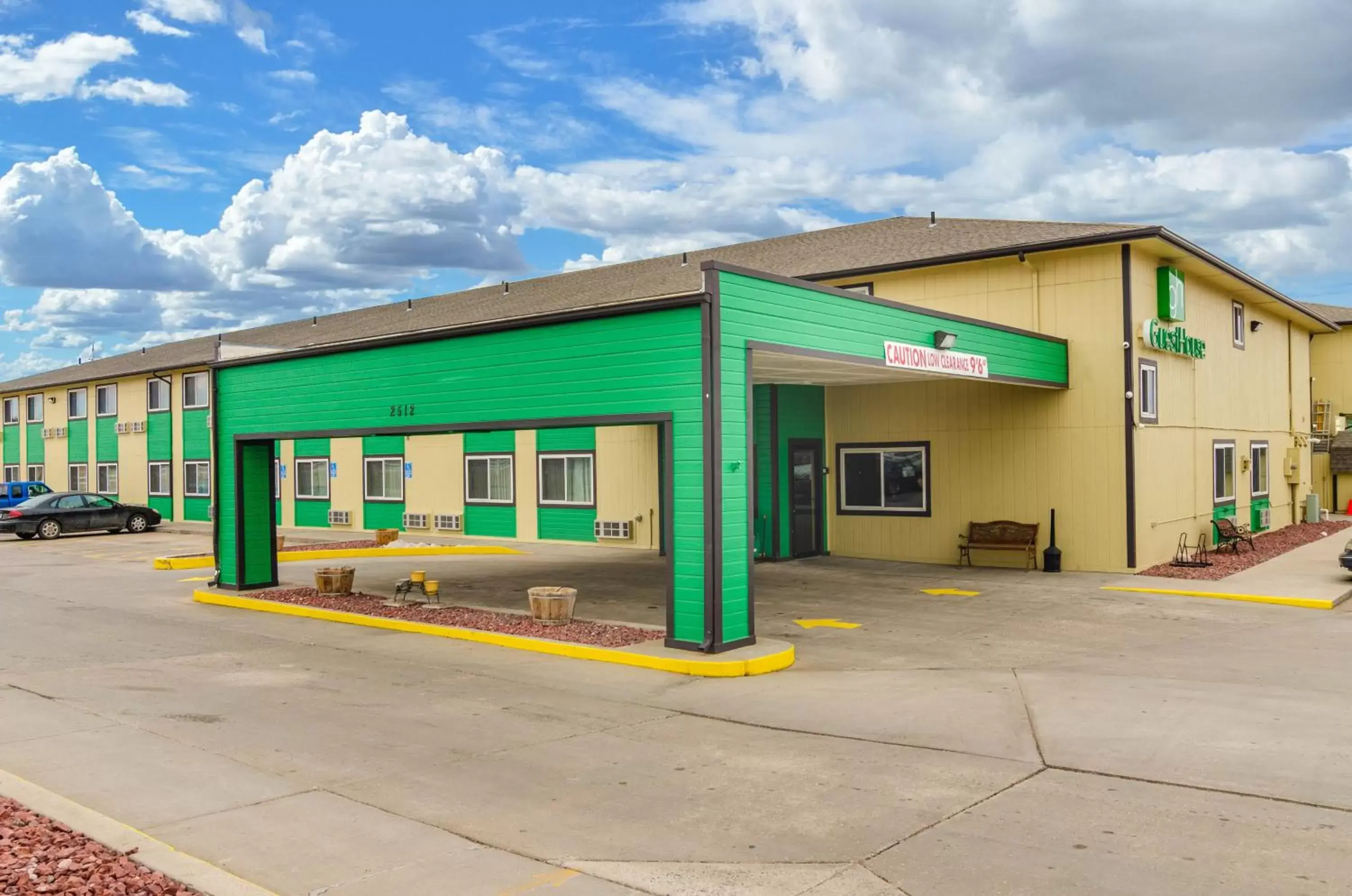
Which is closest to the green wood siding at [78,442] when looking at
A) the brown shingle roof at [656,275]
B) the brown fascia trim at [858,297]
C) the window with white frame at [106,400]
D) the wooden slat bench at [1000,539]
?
the window with white frame at [106,400]

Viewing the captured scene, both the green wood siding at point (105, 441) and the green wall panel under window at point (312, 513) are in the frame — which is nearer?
the green wall panel under window at point (312, 513)

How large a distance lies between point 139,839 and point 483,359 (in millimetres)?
8991

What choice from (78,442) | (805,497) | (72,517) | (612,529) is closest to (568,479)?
(612,529)

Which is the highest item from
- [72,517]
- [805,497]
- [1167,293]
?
[1167,293]

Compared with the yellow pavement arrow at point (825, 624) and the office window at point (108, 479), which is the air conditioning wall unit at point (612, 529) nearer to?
the yellow pavement arrow at point (825, 624)

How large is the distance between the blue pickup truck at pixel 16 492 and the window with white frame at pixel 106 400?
16.0 feet

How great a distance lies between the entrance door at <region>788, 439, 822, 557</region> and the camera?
69.6 ft

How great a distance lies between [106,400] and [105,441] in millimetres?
1658

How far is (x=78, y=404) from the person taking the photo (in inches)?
1690

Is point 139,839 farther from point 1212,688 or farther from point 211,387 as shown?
point 211,387

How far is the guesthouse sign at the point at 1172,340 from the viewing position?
18.6 metres

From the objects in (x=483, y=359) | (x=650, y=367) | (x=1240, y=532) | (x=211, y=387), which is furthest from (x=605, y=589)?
(x=1240, y=532)

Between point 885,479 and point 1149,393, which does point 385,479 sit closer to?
point 885,479

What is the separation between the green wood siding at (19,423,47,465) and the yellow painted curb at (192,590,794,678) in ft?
116
